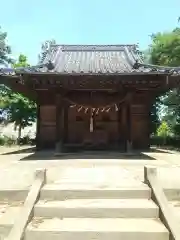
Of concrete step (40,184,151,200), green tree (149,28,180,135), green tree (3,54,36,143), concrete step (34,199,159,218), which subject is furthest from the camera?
green tree (3,54,36,143)

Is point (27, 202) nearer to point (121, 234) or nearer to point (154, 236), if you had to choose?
point (121, 234)

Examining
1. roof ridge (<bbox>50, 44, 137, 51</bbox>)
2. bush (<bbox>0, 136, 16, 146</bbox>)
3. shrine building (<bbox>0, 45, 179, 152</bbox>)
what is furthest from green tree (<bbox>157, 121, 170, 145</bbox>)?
bush (<bbox>0, 136, 16, 146</bbox>)

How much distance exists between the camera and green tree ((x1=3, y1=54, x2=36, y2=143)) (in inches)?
923

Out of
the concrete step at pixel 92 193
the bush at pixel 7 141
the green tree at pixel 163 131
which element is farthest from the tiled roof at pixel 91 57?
the concrete step at pixel 92 193

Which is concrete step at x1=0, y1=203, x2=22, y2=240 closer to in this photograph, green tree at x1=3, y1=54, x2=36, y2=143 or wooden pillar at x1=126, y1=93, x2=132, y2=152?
wooden pillar at x1=126, y1=93, x2=132, y2=152

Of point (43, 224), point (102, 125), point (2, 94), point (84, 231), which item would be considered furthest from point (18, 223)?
point (2, 94)

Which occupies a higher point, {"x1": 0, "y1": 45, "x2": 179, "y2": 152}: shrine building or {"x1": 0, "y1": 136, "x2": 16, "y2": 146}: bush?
{"x1": 0, "y1": 45, "x2": 179, "y2": 152}: shrine building

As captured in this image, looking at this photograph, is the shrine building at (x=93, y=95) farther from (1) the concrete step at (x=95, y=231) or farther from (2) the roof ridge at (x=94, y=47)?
(1) the concrete step at (x=95, y=231)

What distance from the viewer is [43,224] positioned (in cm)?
463

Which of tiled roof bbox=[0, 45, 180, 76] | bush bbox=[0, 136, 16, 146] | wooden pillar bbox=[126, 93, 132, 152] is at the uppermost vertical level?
tiled roof bbox=[0, 45, 180, 76]

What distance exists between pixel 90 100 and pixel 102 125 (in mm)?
1752

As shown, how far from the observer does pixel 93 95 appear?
14.2m

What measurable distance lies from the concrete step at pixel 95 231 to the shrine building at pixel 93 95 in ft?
25.0

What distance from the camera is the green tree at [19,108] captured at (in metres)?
23.4
